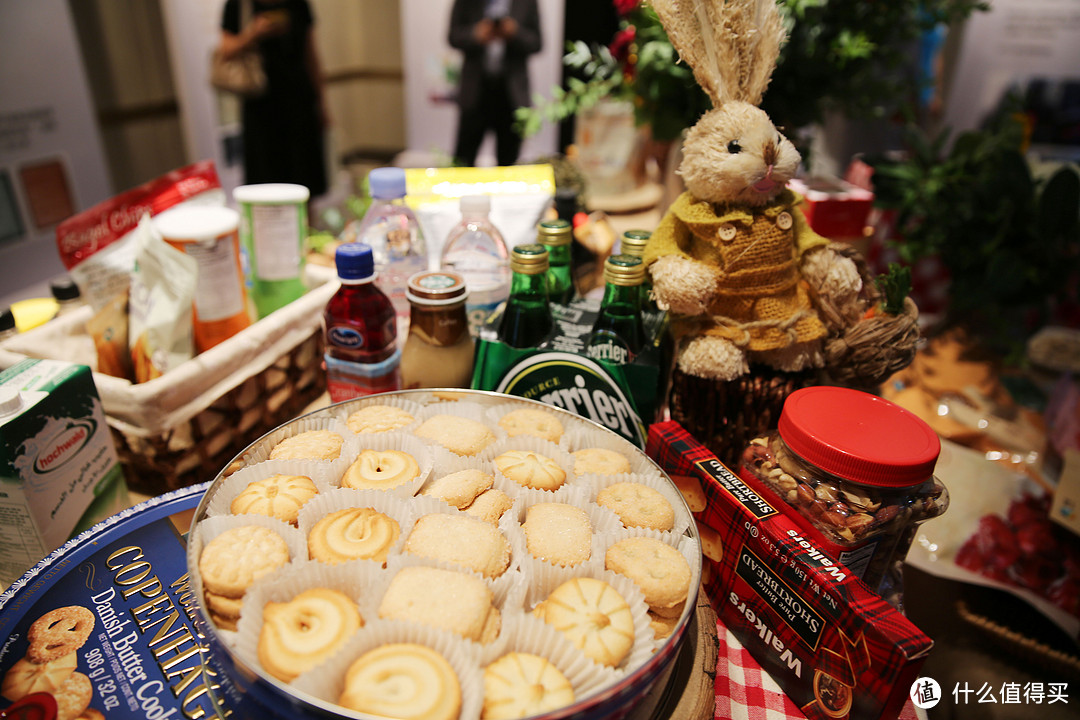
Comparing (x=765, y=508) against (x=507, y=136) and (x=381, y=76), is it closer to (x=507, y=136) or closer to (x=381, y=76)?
(x=507, y=136)

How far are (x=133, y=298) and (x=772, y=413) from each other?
3.52ft

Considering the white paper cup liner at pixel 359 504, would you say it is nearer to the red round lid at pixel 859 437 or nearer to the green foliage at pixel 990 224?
the red round lid at pixel 859 437

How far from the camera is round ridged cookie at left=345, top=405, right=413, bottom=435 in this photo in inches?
33.9

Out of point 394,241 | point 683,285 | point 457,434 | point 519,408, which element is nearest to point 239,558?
point 457,434

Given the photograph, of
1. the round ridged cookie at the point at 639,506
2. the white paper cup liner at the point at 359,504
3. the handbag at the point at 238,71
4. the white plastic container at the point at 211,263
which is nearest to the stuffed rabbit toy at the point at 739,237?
the round ridged cookie at the point at 639,506

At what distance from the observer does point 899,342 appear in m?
0.89

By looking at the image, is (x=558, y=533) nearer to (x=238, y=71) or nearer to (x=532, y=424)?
(x=532, y=424)

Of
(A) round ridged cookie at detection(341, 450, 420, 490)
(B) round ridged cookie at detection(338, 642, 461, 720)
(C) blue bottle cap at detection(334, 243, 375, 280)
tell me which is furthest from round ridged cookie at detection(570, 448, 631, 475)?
(C) blue bottle cap at detection(334, 243, 375, 280)

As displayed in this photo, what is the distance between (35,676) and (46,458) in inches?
11.3

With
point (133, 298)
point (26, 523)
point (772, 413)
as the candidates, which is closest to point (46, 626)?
point (26, 523)

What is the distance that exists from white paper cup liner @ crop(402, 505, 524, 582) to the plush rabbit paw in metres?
0.42

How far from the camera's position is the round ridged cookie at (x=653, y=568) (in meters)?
0.65

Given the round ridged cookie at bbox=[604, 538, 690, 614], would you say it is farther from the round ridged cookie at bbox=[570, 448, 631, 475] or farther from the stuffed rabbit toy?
the stuffed rabbit toy

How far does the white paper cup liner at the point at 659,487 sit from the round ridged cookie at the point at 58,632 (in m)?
0.63
